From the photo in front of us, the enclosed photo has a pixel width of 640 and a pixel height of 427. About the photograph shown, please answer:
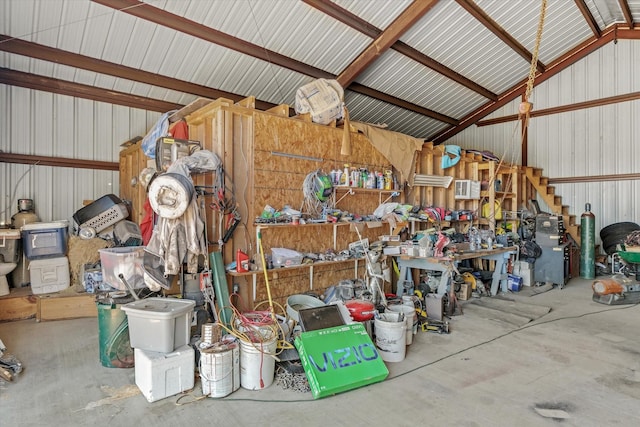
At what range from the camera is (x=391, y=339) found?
339cm

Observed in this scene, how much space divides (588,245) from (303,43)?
7.00 metres

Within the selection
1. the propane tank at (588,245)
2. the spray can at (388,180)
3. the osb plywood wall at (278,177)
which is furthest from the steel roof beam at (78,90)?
the propane tank at (588,245)

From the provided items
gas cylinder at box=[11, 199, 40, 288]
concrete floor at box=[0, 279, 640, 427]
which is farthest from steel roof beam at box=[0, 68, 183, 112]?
concrete floor at box=[0, 279, 640, 427]

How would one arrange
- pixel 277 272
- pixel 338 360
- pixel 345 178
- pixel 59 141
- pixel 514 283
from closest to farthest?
pixel 338 360
pixel 277 272
pixel 345 178
pixel 59 141
pixel 514 283

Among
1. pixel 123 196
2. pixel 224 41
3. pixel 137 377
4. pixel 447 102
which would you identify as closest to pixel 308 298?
pixel 137 377

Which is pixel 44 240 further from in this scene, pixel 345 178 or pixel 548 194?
pixel 548 194

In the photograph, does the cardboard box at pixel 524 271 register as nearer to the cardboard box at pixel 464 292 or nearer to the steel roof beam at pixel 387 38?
the cardboard box at pixel 464 292

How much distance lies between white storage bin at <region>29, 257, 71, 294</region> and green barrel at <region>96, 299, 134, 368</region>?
2.48 m

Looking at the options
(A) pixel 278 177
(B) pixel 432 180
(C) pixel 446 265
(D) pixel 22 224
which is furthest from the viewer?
(B) pixel 432 180

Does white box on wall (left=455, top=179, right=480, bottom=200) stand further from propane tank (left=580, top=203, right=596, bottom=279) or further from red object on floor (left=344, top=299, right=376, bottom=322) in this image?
red object on floor (left=344, top=299, right=376, bottom=322)

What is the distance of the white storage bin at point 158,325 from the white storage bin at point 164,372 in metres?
0.06

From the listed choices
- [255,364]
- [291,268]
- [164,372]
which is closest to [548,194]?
[291,268]

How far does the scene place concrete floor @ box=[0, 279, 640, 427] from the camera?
2.49 meters

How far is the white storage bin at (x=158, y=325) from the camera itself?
2824 millimetres
